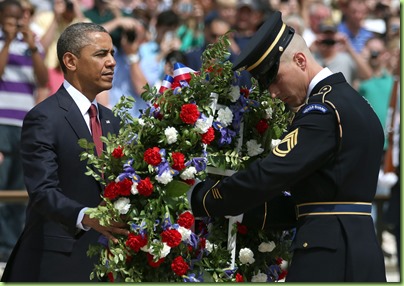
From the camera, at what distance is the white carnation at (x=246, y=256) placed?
5.19 m

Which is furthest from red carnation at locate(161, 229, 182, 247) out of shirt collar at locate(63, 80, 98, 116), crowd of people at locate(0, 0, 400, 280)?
crowd of people at locate(0, 0, 400, 280)

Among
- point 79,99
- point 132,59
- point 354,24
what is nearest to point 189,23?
point 132,59

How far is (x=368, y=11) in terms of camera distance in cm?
1262

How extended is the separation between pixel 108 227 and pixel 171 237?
1.12 ft

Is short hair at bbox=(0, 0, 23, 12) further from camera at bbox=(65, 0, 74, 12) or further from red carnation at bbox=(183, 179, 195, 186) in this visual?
red carnation at bbox=(183, 179, 195, 186)

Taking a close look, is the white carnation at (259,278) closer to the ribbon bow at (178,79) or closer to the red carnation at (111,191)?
the red carnation at (111,191)

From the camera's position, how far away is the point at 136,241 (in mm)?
4820

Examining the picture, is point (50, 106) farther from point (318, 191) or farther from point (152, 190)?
point (318, 191)

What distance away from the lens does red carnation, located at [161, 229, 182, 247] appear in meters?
4.84

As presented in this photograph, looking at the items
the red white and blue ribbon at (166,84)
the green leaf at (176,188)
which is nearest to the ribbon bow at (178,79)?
the red white and blue ribbon at (166,84)

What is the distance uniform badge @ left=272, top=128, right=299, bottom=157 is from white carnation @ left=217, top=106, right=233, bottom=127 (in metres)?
0.42

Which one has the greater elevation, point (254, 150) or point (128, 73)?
point (128, 73)

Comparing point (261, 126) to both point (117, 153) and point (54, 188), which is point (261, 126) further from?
point (54, 188)

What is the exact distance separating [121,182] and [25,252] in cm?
88
